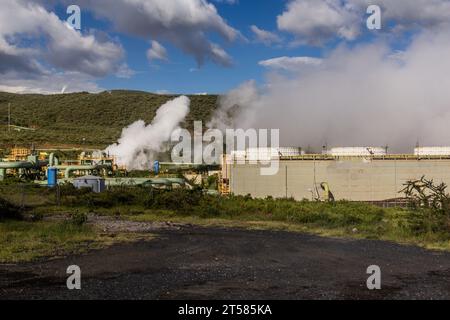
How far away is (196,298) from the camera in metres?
11.5

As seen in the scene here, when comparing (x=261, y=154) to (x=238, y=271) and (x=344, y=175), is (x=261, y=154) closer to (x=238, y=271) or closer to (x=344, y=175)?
(x=344, y=175)

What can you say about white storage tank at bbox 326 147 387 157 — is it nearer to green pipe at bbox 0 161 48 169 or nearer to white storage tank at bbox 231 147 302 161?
white storage tank at bbox 231 147 302 161

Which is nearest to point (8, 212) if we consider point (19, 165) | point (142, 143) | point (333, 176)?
point (19, 165)

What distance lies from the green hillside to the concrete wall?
50352mm

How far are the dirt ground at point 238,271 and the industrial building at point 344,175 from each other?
2176cm

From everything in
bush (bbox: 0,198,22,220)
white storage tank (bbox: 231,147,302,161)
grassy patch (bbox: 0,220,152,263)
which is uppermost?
white storage tank (bbox: 231,147,302,161)

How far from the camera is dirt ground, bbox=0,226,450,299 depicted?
1209 cm

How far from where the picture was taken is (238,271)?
48.9 feet

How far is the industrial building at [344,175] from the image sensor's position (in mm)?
43094

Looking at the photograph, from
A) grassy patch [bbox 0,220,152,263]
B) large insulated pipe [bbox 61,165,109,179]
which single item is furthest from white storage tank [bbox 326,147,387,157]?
grassy patch [bbox 0,220,152,263]

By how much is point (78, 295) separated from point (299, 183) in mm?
33030

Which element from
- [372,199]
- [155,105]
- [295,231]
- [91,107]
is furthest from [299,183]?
[91,107]

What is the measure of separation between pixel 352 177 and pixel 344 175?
641 millimetres
